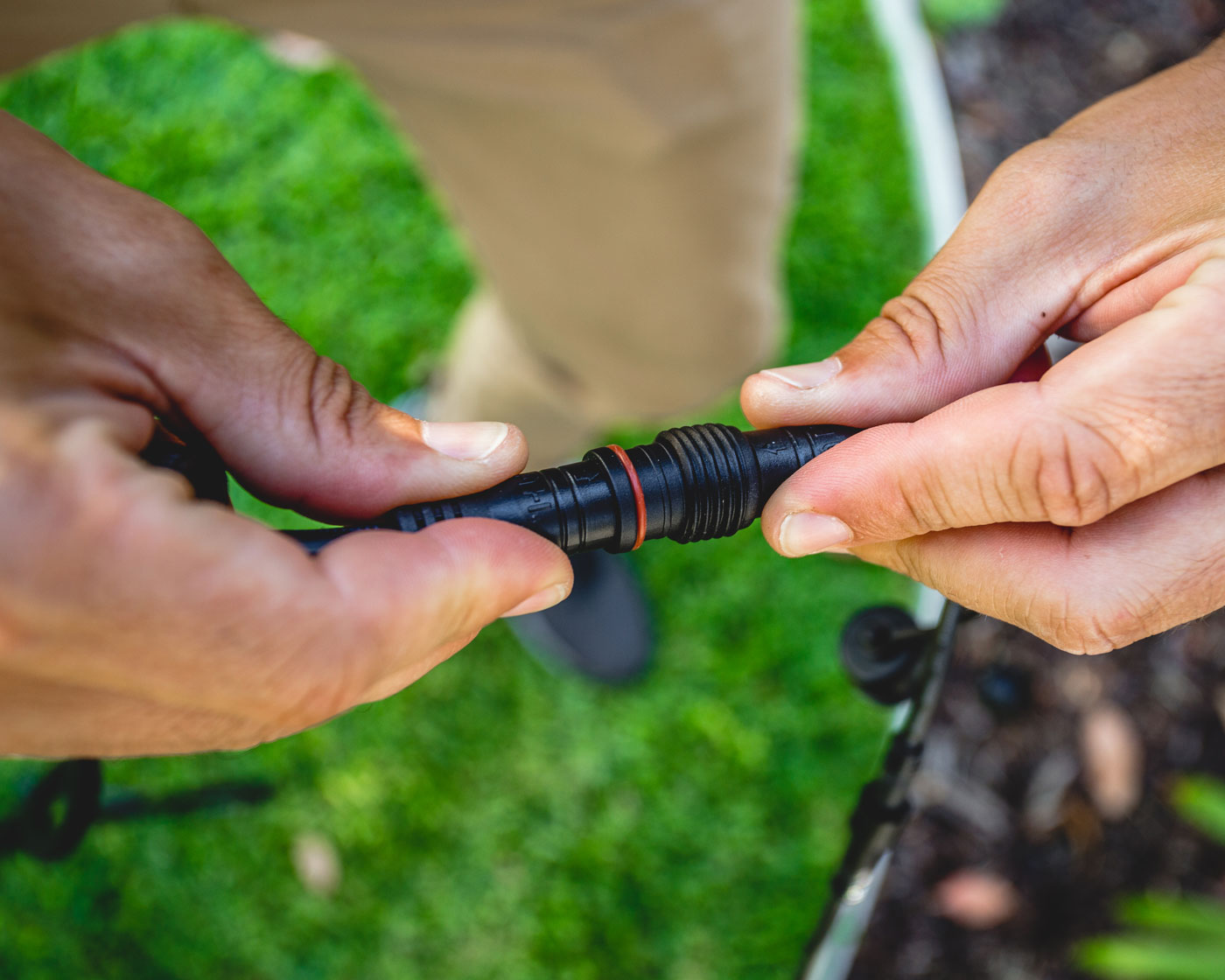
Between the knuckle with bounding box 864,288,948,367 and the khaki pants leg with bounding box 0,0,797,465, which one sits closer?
Result: the knuckle with bounding box 864,288,948,367

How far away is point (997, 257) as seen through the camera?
3.62ft

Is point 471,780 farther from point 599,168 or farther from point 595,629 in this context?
point 599,168

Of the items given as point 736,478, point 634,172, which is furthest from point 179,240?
point 634,172

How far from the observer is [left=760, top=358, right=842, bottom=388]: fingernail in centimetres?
110

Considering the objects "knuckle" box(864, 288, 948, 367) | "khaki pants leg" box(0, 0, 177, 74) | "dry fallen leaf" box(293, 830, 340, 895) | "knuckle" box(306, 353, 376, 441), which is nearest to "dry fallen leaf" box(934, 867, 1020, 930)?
"dry fallen leaf" box(293, 830, 340, 895)

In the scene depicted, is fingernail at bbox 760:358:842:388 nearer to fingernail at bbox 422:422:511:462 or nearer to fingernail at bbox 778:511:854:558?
fingernail at bbox 778:511:854:558

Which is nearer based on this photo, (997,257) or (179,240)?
(179,240)

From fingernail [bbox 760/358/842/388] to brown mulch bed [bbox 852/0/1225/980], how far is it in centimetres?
151

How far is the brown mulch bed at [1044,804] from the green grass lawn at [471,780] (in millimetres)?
229

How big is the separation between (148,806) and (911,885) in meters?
1.88

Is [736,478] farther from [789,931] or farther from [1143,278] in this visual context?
[789,931]

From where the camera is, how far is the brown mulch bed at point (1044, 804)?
2.19 metres

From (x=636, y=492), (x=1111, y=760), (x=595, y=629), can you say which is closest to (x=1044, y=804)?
(x=1111, y=760)

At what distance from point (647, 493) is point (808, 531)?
0.75 feet
